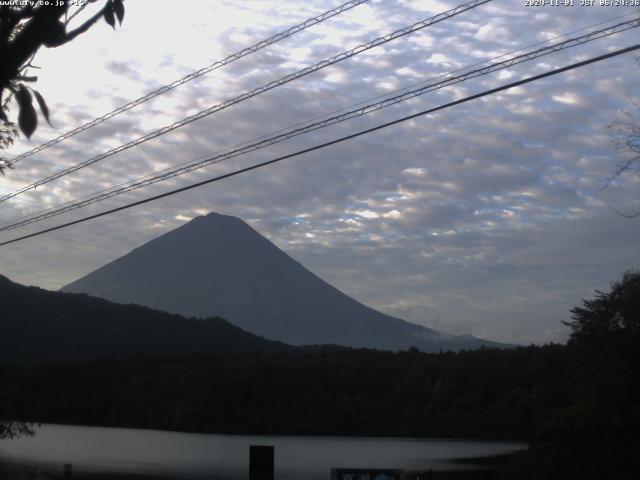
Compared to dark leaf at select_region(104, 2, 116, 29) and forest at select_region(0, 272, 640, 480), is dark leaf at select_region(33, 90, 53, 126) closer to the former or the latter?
dark leaf at select_region(104, 2, 116, 29)

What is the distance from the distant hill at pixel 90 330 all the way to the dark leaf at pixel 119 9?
90.6 meters

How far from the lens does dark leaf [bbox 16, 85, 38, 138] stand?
3.82 m

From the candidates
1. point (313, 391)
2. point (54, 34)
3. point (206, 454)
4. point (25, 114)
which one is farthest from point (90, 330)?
point (54, 34)

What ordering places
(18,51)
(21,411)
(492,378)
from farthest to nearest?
(492,378) → (21,411) → (18,51)

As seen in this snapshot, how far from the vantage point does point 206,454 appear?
60094mm

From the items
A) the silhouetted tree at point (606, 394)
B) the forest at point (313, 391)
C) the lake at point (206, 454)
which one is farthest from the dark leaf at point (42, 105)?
the forest at point (313, 391)

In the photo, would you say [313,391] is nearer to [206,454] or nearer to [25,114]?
[206,454]

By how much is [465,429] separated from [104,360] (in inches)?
1731

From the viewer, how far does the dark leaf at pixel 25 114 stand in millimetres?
3816

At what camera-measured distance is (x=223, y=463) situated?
51656 millimetres

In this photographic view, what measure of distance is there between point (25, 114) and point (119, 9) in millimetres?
848

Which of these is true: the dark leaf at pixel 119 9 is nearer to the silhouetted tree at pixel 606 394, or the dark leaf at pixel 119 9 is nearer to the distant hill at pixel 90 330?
the silhouetted tree at pixel 606 394

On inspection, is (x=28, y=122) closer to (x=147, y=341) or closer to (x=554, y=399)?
(x=554, y=399)

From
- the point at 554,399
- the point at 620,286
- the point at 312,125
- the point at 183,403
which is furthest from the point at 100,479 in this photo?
the point at 183,403
